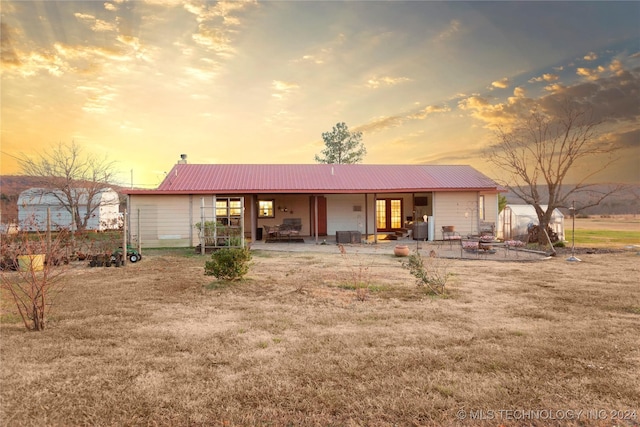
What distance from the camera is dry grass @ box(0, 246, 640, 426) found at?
314cm

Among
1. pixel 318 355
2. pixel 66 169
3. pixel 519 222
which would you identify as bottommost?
pixel 318 355

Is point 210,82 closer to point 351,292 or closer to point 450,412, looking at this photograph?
point 351,292

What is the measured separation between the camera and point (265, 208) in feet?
67.1

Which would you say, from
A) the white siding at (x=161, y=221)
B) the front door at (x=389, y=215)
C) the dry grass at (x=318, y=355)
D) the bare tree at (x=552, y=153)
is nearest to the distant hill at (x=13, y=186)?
the white siding at (x=161, y=221)

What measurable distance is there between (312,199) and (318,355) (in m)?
16.6

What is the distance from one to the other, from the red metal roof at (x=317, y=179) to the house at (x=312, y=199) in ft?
0.16

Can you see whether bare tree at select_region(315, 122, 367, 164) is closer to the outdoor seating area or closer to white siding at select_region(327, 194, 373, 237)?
white siding at select_region(327, 194, 373, 237)

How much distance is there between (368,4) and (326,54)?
9.94ft

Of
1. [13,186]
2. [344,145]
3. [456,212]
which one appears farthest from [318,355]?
[344,145]

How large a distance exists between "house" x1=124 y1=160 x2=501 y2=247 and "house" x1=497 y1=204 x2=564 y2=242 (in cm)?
96

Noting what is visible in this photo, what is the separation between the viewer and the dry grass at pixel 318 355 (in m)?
3.14

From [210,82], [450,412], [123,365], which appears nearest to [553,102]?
[210,82]

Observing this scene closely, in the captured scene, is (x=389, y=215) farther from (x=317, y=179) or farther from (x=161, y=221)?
(x=161, y=221)

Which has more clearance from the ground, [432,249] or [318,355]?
[432,249]
